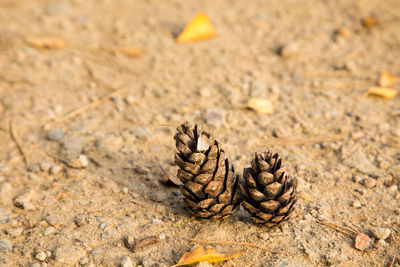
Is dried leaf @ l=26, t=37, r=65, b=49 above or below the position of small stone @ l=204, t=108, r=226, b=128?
above

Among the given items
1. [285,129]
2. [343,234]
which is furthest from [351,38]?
[343,234]

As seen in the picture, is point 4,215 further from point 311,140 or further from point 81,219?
point 311,140

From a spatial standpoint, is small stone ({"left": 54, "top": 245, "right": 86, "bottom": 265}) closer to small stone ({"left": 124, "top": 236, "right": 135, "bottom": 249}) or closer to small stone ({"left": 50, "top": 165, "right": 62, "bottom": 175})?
small stone ({"left": 124, "top": 236, "right": 135, "bottom": 249})

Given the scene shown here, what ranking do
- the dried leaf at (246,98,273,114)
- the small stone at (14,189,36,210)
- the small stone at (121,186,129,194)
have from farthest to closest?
the dried leaf at (246,98,273,114) → the small stone at (121,186,129,194) → the small stone at (14,189,36,210)

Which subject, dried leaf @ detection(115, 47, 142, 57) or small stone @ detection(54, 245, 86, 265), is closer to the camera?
small stone @ detection(54, 245, 86, 265)

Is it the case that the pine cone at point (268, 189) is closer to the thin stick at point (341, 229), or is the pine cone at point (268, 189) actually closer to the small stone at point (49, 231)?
the thin stick at point (341, 229)

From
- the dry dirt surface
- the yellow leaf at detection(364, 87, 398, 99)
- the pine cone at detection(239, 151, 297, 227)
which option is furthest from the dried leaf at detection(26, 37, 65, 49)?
the yellow leaf at detection(364, 87, 398, 99)

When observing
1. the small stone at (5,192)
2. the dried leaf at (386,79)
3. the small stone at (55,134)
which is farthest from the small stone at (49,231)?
the dried leaf at (386,79)

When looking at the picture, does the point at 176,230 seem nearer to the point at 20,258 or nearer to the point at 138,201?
the point at 138,201
